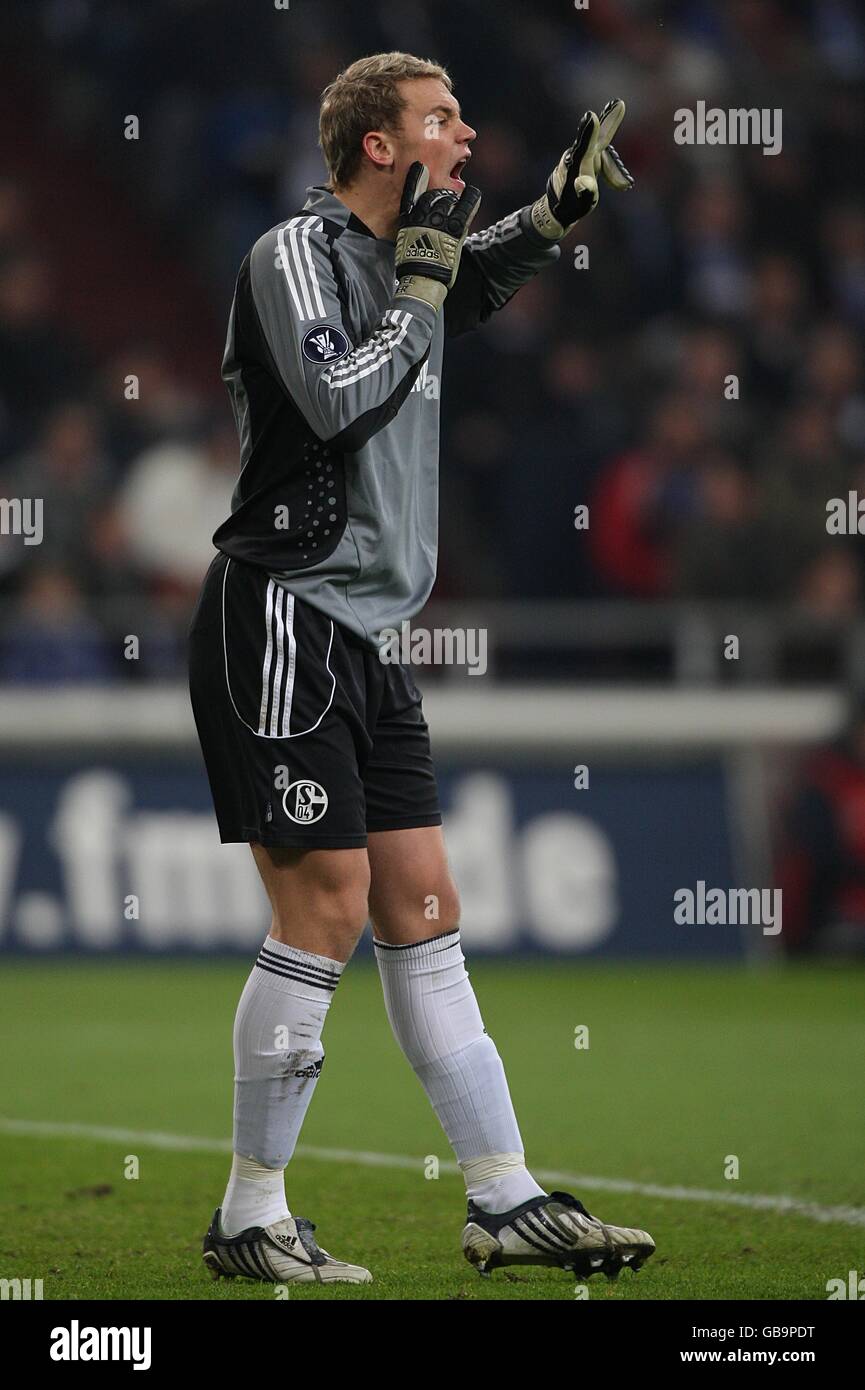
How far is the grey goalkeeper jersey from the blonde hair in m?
0.09

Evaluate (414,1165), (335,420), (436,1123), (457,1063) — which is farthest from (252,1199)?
(436,1123)

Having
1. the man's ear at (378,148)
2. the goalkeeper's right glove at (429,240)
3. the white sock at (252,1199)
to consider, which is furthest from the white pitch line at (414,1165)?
the man's ear at (378,148)

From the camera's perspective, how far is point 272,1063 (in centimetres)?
420

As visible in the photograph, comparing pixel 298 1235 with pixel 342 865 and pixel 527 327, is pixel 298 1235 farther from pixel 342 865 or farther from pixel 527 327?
pixel 527 327

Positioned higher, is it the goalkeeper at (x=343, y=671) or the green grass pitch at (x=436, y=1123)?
the goalkeeper at (x=343, y=671)

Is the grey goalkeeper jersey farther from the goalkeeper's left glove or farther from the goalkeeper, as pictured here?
the goalkeeper's left glove

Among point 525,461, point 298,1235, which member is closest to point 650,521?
point 525,461

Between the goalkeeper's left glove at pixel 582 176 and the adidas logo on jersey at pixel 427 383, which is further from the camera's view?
the goalkeeper's left glove at pixel 582 176

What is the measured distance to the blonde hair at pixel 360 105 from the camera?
4.28m

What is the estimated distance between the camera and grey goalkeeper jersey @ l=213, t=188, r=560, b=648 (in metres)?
4.09

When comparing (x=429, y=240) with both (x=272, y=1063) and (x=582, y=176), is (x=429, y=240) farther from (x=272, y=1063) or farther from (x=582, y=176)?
(x=272, y=1063)

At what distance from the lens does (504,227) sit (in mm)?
4699

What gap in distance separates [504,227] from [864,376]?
8742mm

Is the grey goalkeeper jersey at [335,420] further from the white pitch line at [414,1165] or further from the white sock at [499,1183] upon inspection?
the white pitch line at [414,1165]
